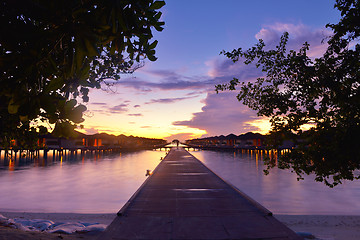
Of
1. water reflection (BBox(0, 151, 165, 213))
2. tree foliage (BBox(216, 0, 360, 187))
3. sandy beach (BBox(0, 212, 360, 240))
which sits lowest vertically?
water reflection (BBox(0, 151, 165, 213))

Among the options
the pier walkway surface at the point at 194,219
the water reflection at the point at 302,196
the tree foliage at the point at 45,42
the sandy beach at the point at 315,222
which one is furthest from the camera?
the water reflection at the point at 302,196

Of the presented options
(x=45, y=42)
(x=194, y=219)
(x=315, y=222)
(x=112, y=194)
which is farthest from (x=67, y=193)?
(x=45, y=42)

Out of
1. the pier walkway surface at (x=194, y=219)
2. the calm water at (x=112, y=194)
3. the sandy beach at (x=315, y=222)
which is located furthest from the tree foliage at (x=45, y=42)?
the calm water at (x=112, y=194)

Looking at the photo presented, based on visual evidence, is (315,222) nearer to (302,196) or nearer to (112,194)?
(302,196)

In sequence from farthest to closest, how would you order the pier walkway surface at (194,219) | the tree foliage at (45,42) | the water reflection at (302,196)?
the water reflection at (302,196), the pier walkway surface at (194,219), the tree foliage at (45,42)

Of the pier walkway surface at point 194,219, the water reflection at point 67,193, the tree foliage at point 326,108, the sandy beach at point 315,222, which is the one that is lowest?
the water reflection at point 67,193

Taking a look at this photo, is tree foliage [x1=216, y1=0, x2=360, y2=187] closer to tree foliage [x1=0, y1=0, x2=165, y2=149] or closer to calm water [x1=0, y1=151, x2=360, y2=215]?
tree foliage [x1=0, y1=0, x2=165, y2=149]

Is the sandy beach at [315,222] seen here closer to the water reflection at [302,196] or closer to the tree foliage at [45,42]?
the water reflection at [302,196]

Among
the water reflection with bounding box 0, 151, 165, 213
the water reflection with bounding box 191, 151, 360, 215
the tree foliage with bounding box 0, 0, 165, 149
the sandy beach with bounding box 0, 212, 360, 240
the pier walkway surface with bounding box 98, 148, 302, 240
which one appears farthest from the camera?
the water reflection with bounding box 0, 151, 165, 213

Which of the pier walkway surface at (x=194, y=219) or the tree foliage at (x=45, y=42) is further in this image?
the pier walkway surface at (x=194, y=219)

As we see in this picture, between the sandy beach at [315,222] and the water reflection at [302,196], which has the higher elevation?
the sandy beach at [315,222]

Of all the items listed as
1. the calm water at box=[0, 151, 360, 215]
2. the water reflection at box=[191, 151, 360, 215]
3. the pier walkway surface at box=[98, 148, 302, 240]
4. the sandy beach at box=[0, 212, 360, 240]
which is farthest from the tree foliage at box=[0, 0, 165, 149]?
the water reflection at box=[191, 151, 360, 215]

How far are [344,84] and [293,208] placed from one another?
13969mm

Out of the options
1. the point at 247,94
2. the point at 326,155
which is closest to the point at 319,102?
the point at 326,155
